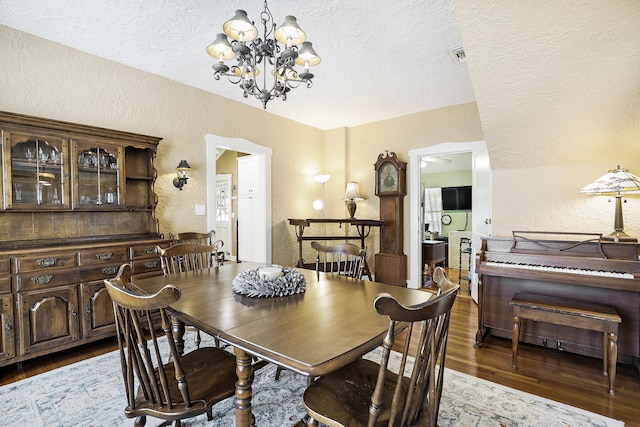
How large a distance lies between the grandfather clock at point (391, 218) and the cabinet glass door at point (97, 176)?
11.4ft

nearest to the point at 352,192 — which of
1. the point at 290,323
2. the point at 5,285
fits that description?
the point at 290,323

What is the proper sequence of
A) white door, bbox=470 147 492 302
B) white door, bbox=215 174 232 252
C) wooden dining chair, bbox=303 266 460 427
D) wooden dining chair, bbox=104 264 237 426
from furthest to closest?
white door, bbox=215 174 232 252, white door, bbox=470 147 492 302, wooden dining chair, bbox=104 264 237 426, wooden dining chair, bbox=303 266 460 427

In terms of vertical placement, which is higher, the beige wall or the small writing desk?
the beige wall

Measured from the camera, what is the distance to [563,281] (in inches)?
93.5

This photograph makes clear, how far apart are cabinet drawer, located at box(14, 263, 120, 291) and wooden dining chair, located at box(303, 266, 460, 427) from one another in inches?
90.4

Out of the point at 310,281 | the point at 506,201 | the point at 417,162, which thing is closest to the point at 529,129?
the point at 506,201

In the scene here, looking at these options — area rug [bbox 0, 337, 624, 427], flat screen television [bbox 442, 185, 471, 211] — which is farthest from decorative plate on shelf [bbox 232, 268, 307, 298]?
flat screen television [bbox 442, 185, 471, 211]

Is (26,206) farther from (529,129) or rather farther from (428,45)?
(529,129)

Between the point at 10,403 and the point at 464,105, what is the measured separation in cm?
526

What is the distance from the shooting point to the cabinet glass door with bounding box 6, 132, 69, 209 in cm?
249

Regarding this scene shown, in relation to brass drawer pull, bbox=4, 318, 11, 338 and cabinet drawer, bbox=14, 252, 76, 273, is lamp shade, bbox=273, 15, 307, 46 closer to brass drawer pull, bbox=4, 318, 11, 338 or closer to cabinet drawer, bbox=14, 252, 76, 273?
cabinet drawer, bbox=14, 252, 76, 273

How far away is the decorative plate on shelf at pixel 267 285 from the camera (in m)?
1.63

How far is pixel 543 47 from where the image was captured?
2.21m

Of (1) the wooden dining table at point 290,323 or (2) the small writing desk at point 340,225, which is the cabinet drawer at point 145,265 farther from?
(2) the small writing desk at point 340,225
